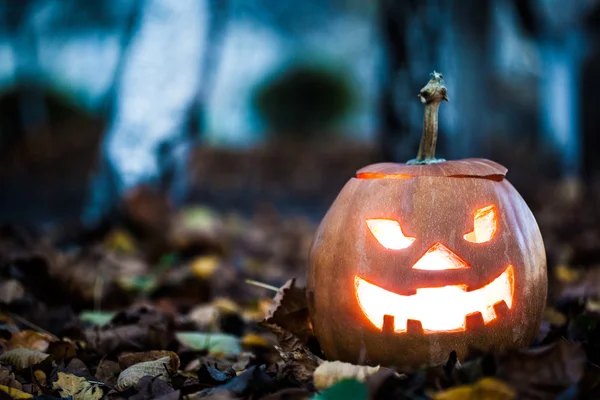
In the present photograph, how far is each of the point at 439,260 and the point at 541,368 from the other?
53 cm

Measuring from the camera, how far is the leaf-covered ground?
164 cm

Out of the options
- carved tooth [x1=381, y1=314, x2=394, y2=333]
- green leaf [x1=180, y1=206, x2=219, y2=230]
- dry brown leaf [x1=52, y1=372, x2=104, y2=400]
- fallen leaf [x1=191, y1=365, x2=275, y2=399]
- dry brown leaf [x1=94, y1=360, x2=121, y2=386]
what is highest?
carved tooth [x1=381, y1=314, x2=394, y2=333]

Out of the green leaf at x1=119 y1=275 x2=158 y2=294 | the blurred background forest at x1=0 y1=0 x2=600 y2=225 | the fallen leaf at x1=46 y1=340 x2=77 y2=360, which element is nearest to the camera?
the fallen leaf at x1=46 y1=340 x2=77 y2=360

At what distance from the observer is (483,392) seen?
154cm

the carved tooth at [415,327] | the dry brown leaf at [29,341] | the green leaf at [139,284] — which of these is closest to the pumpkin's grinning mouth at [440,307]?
the carved tooth at [415,327]

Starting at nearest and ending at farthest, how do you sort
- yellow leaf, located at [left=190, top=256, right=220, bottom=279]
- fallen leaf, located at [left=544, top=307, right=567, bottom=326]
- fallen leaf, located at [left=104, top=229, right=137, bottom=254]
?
fallen leaf, located at [left=544, top=307, right=567, bottom=326]
yellow leaf, located at [left=190, top=256, right=220, bottom=279]
fallen leaf, located at [left=104, top=229, right=137, bottom=254]

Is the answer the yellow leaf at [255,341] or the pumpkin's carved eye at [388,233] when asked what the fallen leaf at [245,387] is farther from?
the yellow leaf at [255,341]

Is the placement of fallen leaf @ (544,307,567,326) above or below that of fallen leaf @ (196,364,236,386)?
below

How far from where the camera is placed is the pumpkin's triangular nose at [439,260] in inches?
79.2

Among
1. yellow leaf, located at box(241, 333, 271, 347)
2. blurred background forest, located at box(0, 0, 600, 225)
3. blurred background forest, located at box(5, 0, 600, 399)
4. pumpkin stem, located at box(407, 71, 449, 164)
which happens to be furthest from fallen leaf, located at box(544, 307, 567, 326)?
blurred background forest, located at box(0, 0, 600, 225)

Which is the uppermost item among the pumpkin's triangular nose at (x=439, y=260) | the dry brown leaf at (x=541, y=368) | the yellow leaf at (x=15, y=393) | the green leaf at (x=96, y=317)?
the pumpkin's triangular nose at (x=439, y=260)

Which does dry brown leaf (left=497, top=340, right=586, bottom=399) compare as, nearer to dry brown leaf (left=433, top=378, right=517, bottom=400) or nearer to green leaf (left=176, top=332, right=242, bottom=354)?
dry brown leaf (left=433, top=378, right=517, bottom=400)

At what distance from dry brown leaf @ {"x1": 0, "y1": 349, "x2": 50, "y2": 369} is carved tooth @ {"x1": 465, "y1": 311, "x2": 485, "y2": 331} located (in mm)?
1315

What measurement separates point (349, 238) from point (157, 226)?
9.54 feet
